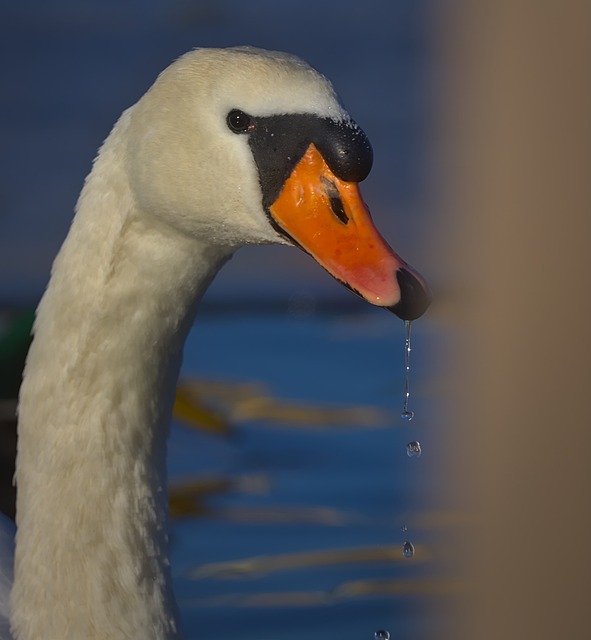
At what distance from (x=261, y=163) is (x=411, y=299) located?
1.13 ft

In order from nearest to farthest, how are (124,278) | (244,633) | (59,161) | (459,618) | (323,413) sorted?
(459,618)
(124,278)
(244,633)
(323,413)
(59,161)

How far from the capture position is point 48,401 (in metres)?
2.36

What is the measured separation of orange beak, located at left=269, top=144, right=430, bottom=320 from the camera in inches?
83.1

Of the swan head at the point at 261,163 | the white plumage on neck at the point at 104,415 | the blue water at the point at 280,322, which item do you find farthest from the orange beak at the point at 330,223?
the blue water at the point at 280,322

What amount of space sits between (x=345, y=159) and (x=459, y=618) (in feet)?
4.10

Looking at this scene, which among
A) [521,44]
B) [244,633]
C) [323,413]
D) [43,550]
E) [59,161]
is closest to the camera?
[521,44]

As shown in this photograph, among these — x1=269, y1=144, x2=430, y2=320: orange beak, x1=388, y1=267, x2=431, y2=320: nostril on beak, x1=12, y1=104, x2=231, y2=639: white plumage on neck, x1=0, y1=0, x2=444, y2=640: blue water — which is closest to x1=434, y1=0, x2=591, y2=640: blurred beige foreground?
x1=388, y1=267, x2=431, y2=320: nostril on beak

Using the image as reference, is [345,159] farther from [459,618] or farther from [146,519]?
[459,618]

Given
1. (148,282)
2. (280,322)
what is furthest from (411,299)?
(280,322)

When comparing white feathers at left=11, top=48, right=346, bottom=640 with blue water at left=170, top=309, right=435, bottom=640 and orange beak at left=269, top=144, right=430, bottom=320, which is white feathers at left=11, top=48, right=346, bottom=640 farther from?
blue water at left=170, top=309, right=435, bottom=640

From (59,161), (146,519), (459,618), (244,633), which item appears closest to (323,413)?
(244,633)

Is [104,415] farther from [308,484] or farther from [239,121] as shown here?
[308,484]

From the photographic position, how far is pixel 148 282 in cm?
226

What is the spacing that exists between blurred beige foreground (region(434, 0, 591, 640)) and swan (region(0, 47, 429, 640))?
118 cm
